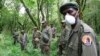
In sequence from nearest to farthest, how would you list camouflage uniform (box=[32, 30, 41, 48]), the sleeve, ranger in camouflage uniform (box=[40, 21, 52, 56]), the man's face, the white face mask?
the sleeve → the white face mask → the man's face → ranger in camouflage uniform (box=[40, 21, 52, 56]) → camouflage uniform (box=[32, 30, 41, 48])

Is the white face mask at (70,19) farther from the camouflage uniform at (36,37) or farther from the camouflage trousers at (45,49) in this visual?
the camouflage uniform at (36,37)

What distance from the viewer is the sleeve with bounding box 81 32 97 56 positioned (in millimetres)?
4973

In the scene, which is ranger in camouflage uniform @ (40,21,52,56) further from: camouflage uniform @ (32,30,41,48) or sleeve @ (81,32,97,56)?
sleeve @ (81,32,97,56)

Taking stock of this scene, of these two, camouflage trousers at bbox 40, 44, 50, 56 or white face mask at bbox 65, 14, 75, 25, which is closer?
white face mask at bbox 65, 14, 75, 25

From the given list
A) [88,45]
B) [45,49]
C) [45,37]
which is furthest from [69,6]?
[45,49]

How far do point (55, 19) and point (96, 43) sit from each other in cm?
6571

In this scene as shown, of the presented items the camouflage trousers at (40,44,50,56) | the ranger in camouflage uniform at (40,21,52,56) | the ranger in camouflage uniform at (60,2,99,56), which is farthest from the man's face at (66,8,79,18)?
the camouflage trousers at (40,44,50,56)

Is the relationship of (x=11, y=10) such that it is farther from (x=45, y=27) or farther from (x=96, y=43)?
(x=96, y=43)

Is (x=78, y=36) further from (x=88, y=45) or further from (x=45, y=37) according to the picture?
(x=45, y=37)

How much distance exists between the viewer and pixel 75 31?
207 inches

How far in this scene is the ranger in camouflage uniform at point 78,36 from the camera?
16.4ft

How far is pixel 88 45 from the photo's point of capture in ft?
16.4

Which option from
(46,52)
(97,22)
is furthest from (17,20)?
(46,52)

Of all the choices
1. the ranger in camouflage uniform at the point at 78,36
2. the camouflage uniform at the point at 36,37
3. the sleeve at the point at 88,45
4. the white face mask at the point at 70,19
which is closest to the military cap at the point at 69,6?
the ranger in camouflage uniform at the point at 78,36
